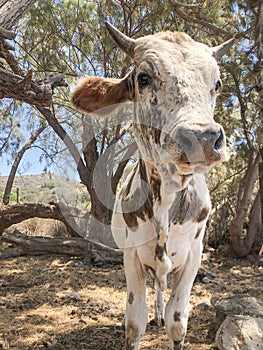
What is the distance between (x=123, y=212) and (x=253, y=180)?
4840mm

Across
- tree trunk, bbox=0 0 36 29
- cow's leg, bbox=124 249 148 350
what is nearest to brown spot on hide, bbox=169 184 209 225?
cow's leg, bbox=124 249 148 350

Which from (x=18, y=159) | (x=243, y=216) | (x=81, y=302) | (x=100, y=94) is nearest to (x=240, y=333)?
(x=100, y=94)

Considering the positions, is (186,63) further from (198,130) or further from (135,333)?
(135,333)

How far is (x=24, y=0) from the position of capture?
438 cm

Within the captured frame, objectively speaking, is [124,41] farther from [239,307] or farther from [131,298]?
[239,307]

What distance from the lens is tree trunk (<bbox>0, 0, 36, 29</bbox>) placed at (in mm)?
4215

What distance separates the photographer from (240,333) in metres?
3.14

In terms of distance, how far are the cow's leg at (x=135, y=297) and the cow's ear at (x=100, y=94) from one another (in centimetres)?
105

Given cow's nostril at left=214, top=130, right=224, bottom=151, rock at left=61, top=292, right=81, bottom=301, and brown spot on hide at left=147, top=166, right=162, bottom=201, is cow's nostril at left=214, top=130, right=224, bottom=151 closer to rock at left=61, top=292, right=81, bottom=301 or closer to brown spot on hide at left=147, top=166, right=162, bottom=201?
brown spot on hide at left=147, top=166, right=162, bottom=201

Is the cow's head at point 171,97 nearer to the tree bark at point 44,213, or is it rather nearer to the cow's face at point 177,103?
the cow's face at point 177,103

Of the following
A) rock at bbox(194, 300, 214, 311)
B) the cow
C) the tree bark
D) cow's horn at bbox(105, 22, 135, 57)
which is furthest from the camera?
the tree bark

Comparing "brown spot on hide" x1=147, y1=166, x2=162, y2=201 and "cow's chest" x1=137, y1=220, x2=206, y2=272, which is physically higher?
"brown spot on hide" x1=147, y1=166, x2=162, y2=201

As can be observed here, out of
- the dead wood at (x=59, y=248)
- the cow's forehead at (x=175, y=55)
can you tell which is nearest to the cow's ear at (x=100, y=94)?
the cow's forehead at (x=175, y=55)

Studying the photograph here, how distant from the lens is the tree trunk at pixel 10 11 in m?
4.21
